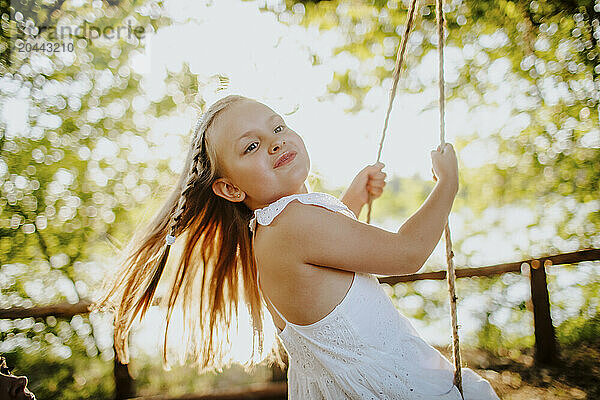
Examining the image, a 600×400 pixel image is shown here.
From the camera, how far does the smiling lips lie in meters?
1.20

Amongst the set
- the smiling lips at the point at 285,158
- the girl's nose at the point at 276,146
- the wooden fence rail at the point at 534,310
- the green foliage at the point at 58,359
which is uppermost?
the girl's nose at the point at 276,146

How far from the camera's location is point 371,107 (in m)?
4.58

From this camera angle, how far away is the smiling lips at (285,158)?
120 cm

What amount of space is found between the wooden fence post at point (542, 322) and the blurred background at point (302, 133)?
59 centimetres

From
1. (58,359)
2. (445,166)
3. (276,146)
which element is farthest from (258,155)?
(58,359)

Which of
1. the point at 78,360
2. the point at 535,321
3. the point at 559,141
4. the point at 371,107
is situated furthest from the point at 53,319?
the point at 559,141

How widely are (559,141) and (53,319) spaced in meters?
4.03

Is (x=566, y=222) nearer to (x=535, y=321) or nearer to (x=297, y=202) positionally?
(x=535, y=321)

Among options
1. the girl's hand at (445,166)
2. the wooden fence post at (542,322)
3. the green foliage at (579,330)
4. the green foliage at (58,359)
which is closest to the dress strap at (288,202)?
the girl's hand at (445,166)

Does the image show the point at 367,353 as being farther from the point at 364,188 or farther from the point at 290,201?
the point at 364,188

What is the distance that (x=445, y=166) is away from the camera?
1200 millimetres

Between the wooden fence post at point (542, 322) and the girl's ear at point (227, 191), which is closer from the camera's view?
the girl's ear at point (227, 191)

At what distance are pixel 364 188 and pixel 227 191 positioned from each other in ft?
1.64

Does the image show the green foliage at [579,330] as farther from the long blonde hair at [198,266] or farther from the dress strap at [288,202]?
the dress strap at [288,202]
